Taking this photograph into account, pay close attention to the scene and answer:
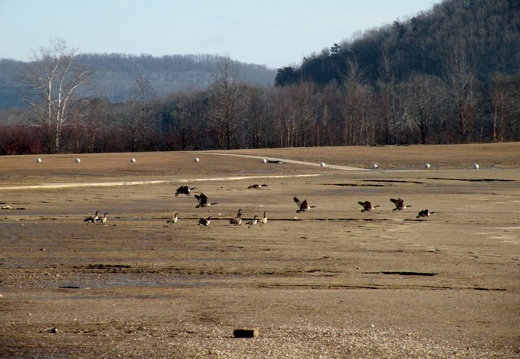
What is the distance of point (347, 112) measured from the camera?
3169 inches

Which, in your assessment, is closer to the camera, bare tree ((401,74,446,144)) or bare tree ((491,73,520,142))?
bare tree ((491,73,520,142))

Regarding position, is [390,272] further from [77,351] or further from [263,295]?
[77,351]

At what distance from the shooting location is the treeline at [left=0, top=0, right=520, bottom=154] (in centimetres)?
6806

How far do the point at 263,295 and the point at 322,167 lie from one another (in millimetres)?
33904

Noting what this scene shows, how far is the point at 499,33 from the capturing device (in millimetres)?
118625

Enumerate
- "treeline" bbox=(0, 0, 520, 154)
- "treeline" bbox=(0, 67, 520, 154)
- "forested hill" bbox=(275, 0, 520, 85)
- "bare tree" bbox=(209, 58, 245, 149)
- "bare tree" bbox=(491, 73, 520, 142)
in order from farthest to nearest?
"forested hill" bbox=(275, 0, 520, 85)
"bare tree" bbox=(491, 73, 520, 142)
"bare tree" bbox=(209, 58, 245, 149)
"treeline" bbox=(0, 0, 520, 154)
"treeline" bbox=(0, 67, 520, 154)

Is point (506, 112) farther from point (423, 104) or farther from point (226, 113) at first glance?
point (226, 113)

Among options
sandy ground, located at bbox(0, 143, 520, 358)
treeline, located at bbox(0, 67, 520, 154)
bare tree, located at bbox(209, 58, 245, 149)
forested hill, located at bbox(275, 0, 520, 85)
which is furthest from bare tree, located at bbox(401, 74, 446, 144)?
sandy ground, located at bbox(0, 143, 520, 358)

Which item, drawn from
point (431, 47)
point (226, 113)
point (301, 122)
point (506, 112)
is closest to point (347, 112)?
point (301, 122)

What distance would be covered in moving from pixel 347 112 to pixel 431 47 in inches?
1841

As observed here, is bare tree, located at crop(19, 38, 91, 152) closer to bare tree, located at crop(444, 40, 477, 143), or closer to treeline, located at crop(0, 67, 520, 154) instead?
treeline, located at crop(0, 67, 520, 154)

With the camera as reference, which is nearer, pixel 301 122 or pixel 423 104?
pixel 301 122

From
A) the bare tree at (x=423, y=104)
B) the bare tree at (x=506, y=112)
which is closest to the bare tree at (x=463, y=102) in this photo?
the bare tree at (x=423, y=104)

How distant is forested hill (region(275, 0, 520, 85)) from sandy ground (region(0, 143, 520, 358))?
3419 inches
